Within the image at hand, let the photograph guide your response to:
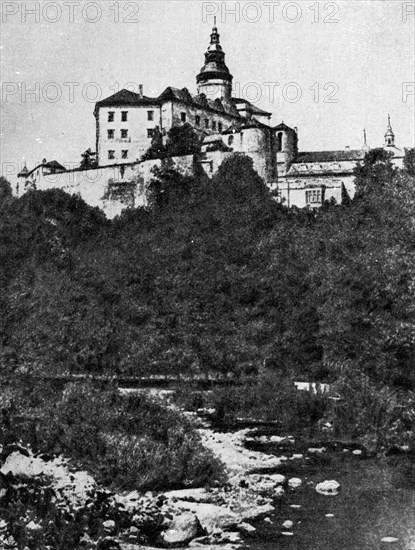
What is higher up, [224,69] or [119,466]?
[224,69]

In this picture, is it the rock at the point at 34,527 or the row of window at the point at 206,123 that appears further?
the row of window at the point at 206,123

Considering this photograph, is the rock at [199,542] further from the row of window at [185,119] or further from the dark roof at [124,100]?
the dark roof at [124,100]

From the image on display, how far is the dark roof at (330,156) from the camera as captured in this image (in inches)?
1759

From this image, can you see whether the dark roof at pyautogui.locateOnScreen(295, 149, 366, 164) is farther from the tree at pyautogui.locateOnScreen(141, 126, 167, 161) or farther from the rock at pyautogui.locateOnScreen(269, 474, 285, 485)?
the rock at pyautogui.locateOnScreen(269, 474, 285, 485)

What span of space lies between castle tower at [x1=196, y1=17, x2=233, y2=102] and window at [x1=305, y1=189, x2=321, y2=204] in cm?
1435

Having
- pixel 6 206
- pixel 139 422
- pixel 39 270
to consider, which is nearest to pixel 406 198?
pixel 139 422

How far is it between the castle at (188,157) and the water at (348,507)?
105 ft

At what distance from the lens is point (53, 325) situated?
17859mm

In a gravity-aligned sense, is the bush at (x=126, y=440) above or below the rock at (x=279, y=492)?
above

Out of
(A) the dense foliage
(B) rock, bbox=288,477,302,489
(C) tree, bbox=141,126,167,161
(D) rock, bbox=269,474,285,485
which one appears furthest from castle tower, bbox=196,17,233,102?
(B) rock, bbox=288,477,302,489

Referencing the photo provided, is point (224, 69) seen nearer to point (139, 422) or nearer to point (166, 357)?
point (166, 357)

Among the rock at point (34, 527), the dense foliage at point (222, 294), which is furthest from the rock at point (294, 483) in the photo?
the rock at point (34, 527)

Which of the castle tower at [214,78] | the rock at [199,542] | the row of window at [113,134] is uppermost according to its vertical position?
the castle tower at [214,78]

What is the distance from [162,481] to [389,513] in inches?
117
